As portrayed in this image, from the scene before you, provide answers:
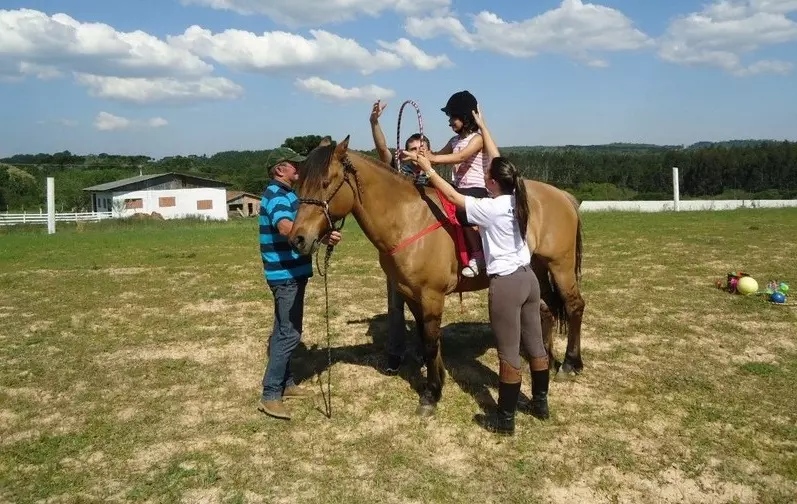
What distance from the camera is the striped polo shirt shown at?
14.5ft

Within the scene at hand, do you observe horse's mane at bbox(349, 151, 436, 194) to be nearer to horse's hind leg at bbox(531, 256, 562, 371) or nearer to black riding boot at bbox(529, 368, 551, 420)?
horse's hind leg at bbox(531, 256, 562, 371)

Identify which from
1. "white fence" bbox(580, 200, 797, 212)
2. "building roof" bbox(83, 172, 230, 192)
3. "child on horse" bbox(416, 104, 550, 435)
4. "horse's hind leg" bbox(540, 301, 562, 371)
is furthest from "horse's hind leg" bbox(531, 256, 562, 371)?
"building roof" bbox(83, 172, 230, 192)

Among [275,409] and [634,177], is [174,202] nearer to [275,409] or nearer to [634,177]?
[275,409]

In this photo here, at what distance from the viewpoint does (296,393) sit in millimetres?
5156

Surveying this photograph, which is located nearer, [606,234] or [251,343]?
[251,343]

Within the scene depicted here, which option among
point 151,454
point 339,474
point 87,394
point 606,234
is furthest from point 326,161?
point 606,234

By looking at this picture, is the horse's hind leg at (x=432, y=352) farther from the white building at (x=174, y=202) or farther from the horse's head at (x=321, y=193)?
the white building at (x=174, y=202)

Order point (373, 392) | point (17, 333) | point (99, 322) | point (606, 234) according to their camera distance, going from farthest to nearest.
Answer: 1. point (606, 234)
2. point (99, 322)
3. point (17, 333)
4. point (373, 392)

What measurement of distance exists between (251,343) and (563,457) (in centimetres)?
418

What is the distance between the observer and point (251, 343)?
6844 millimetres

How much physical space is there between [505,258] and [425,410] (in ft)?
5.03

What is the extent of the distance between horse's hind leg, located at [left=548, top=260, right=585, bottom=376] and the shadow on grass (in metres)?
0.75

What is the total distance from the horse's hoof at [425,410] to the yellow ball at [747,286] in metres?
Result: 6.24

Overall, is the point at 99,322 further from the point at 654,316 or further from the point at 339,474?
the point at 654,316
